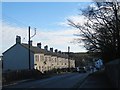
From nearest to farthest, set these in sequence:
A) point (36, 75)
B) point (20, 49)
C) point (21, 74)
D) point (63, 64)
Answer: point (21, 74)
point (36, 75)
point (20, 49)
point (63, 64)

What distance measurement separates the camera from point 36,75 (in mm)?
68625

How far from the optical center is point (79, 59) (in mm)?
177000

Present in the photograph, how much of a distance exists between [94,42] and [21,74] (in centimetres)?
1693

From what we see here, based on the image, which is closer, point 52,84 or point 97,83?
point 97,83

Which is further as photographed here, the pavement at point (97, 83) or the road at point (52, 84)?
the road at point (52, 84)

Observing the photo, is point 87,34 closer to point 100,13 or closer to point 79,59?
point 100,13

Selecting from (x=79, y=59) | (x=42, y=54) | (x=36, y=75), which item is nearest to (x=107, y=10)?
(x=36, y=75)

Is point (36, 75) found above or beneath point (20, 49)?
beneath

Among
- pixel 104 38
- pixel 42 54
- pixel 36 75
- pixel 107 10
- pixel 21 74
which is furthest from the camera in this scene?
pixel 42 54

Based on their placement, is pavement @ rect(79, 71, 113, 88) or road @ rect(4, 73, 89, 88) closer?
pavement @ rect(79, 71, 113, 88)

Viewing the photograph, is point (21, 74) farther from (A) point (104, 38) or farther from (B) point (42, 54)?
(B) point (42, 54)

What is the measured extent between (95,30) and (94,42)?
2651 millimetres

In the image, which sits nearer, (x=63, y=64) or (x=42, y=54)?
(x=42, y=54)

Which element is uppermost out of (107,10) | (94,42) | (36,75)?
(107,10)
